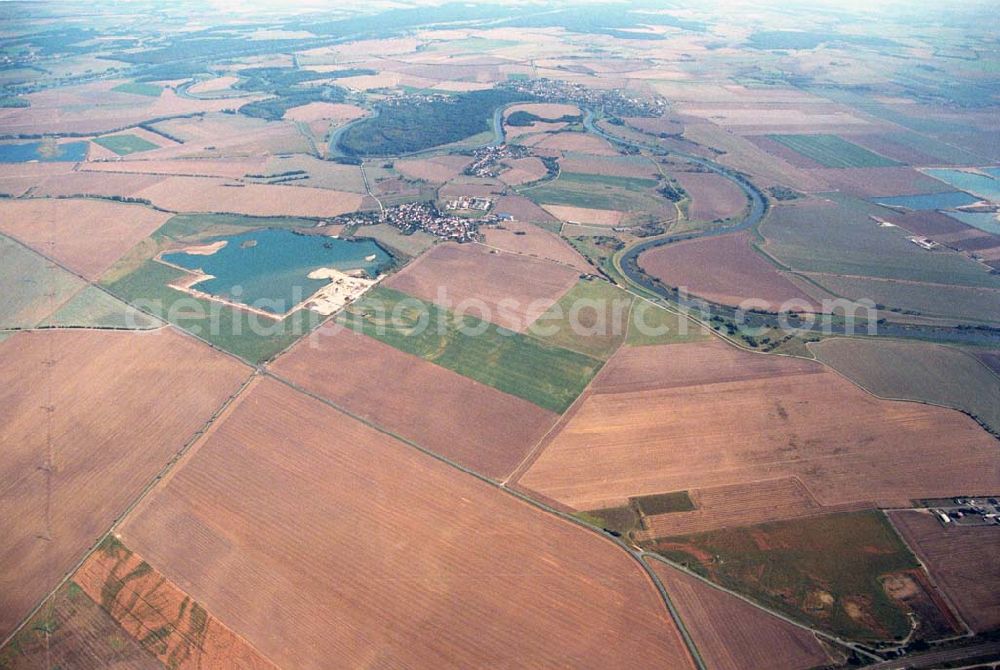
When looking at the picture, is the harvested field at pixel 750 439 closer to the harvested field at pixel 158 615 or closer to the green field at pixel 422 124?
the harvested field at pixel 158 615

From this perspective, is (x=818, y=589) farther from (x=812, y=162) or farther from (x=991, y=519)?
(x=812, y=162)

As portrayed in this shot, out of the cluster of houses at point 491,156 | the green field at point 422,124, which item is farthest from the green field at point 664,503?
the green field at point 422,124

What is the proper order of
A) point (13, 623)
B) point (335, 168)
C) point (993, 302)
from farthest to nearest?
point (335, 168), point (993, 302), point (13, 623)

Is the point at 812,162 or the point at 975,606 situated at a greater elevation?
the point at 812,162

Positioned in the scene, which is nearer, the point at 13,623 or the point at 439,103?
the point at 13,623

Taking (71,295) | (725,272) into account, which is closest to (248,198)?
(71,295)

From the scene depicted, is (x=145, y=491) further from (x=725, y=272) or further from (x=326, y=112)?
(x=326, y=112)

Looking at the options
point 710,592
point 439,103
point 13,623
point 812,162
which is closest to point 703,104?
point 812,162
